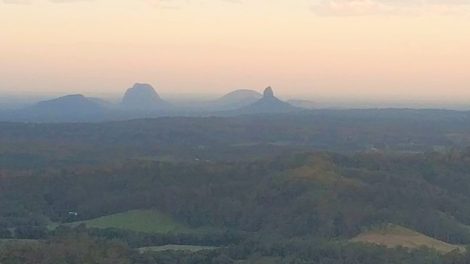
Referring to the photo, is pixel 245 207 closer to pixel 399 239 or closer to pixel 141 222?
pixel 141 222

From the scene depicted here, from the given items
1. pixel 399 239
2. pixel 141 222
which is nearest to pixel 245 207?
pixel 141 222

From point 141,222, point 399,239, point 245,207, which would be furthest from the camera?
point 245,207

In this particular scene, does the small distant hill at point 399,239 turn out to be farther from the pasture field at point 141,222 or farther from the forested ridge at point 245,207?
the pasture field at point 141,222

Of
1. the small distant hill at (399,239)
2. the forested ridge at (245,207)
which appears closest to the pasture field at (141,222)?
the forested ridge at (245,207)

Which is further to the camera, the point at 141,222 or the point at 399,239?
the point at 141,222

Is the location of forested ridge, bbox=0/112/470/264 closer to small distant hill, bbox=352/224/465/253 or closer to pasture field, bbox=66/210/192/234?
pasture field, bbox=66/210/192/234

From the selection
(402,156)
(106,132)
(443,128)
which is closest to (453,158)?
(402,156)

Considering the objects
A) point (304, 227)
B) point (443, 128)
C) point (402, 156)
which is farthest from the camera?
point (443, 128)

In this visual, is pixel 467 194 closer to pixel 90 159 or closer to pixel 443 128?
pixel 90 159
